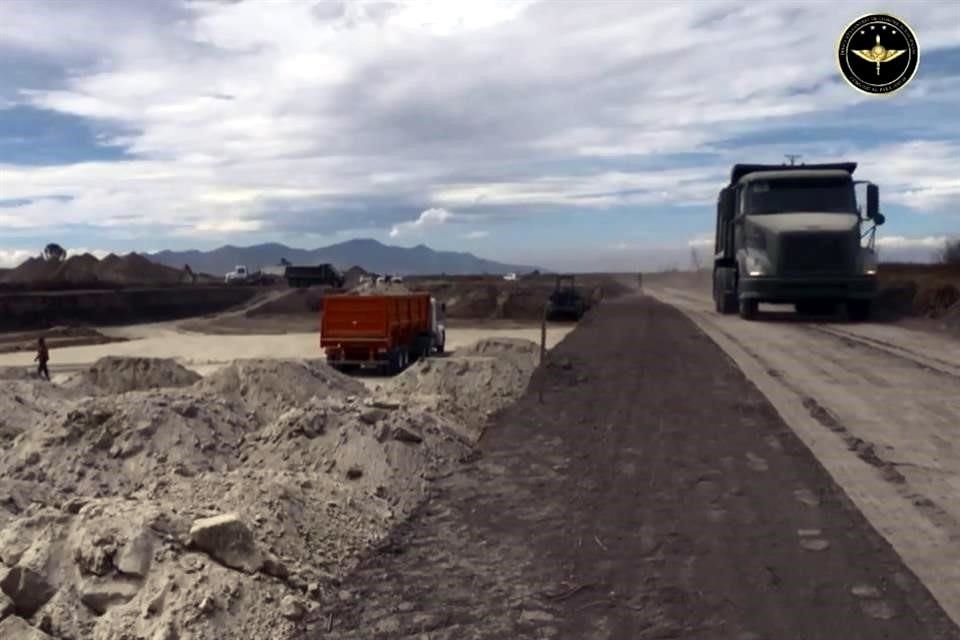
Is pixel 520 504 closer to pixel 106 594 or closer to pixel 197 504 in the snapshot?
pixel 197 504

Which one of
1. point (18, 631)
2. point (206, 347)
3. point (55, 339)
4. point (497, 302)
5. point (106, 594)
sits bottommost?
point (206, 347)

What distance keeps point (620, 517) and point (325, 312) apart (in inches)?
799

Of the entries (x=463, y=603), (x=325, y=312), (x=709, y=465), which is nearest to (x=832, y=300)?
(x=325, y=312)

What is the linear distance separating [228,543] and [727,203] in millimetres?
28727

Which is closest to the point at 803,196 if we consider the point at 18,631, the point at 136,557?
the point at 136,557

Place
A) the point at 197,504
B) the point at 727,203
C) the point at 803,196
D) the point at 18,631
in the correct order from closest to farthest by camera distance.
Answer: the point at 18,631, the point at 197,504, the point at 803,196, the point at 727,203

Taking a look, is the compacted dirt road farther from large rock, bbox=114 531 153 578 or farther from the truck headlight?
the truck headlight

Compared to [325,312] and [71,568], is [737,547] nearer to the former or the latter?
[71,568]

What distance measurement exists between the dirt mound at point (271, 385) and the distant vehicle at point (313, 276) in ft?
220

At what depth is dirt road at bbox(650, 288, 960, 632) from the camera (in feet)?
25.9

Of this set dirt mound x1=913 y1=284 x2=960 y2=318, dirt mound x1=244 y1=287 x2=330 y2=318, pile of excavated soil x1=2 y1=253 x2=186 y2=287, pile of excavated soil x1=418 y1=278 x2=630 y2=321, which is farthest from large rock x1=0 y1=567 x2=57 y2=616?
pile of excavated soil x1=2 y1=253 x2=186 y2=287

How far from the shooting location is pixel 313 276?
86625 millimetres

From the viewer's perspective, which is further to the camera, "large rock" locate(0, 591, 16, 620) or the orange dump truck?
the orange dump truck

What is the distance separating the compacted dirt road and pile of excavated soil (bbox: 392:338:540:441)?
2.04m
